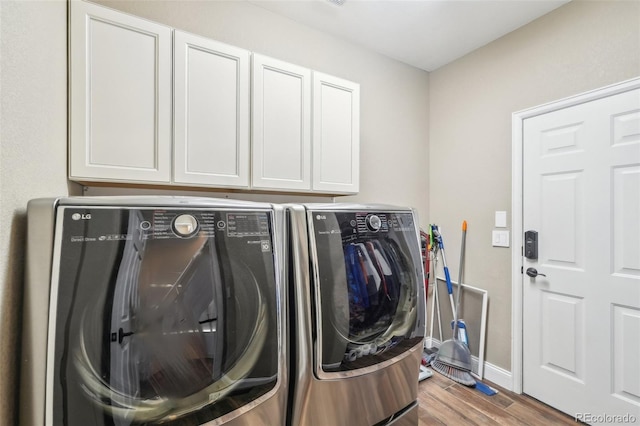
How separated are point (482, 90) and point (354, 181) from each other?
1.54 meters

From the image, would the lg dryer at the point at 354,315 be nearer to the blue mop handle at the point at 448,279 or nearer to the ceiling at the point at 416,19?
the blue mop handle at the point at 448,279

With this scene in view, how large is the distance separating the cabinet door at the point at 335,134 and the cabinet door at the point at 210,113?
0.47 m

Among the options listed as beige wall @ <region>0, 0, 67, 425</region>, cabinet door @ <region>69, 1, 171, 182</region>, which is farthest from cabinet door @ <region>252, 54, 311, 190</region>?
beige wall @ <region>0, 0, 67, 425</region>

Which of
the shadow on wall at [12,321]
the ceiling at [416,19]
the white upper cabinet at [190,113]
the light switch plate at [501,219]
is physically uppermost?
the ceiling at [416,19]

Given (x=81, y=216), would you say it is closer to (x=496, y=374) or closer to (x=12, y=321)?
(x=12, y=321)

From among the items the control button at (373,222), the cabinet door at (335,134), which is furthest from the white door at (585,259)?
the control button at (373,222)

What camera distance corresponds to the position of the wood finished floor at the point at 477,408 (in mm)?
1858

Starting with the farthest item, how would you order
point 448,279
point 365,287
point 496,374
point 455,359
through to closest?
point 448,279 < point 455,359 < point 496,374 < point 365,287

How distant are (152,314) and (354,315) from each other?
76 centimetres

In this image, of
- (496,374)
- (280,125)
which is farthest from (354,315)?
(496,374)

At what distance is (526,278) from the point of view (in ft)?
7.10

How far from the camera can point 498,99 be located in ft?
7.68

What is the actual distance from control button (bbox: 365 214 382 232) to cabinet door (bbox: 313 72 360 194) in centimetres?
56

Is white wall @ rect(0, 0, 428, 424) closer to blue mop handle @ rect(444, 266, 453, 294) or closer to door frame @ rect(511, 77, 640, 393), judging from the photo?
blue mop handle @ rect(444, 266, 453, 294)
